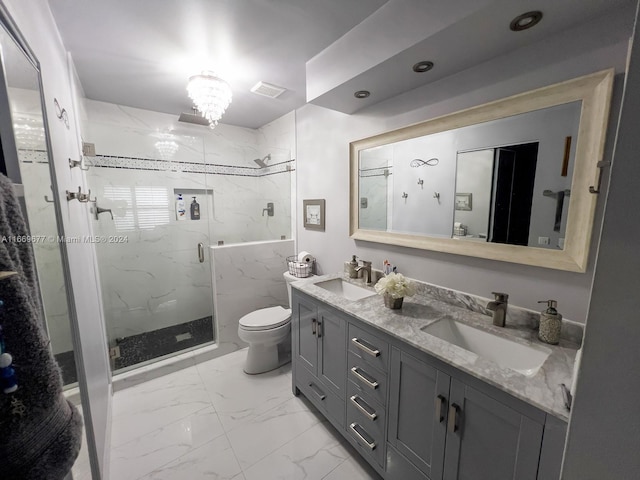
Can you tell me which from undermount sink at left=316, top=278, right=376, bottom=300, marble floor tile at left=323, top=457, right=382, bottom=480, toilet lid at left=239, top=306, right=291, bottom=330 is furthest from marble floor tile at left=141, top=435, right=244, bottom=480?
undermount sink at left=316, top=278, right=376, bottom=300

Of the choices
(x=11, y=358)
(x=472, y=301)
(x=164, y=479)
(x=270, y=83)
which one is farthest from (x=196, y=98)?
(x=164, y=479)

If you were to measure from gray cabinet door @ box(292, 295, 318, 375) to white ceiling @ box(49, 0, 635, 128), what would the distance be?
1449mm

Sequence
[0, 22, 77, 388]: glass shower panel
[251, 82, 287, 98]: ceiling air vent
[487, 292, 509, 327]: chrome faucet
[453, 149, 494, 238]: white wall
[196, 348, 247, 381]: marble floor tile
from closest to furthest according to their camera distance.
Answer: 1. [0, 22, 77, 388]: glass shower panel
2. [487, 292, 509, 327]: chrome faucet
3. [453, 149, 494, 238]: white wall
4. [251, 82, 287, 98]: ceiling air vent
5. [196, 348, 247, 381]: marble floor tile

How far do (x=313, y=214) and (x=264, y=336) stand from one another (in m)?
1.21

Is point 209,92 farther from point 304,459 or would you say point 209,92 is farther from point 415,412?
point 304,459

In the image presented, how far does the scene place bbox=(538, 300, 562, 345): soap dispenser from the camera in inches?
43.6

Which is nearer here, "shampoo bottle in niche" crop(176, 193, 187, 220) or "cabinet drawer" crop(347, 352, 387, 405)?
"cabinet drawer" crop(347, 352, 387, 405)

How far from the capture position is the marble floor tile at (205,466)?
1441mm

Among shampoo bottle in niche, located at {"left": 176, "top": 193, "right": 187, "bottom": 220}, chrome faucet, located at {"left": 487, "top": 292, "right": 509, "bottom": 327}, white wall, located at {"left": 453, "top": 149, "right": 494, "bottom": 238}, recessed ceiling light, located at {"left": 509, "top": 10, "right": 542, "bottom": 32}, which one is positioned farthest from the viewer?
shampoo bottle in niche, located at {"left": 176, "top": 193, "right": 187, "bottom": 220}

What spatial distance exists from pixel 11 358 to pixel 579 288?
1.80 m

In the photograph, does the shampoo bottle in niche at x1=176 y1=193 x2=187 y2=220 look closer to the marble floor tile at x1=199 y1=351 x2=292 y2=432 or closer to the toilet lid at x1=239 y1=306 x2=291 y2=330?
the toilet lid at x1=239 y1=306 x2=291 y2=330

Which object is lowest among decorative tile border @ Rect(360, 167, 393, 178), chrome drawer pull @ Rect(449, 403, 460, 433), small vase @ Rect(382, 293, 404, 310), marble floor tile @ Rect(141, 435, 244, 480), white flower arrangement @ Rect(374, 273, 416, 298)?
marble floor tile @ Rect(141, 435, 244, 480)

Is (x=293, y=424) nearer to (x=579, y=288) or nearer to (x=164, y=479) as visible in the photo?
(x=164, y=479)

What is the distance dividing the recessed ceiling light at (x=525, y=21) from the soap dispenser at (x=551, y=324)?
1.15m
